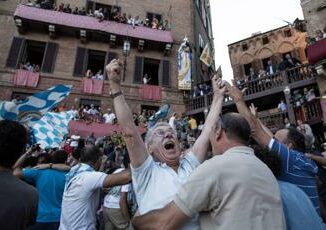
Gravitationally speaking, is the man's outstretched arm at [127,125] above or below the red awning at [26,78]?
below

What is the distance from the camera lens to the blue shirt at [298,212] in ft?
6.27

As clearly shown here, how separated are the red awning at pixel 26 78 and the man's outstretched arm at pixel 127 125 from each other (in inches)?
624

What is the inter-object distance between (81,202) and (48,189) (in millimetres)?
849

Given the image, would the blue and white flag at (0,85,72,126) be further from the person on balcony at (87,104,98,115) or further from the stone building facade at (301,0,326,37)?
the stone building facade at (301,0,326,37)

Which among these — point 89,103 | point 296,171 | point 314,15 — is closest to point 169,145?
point 296,171

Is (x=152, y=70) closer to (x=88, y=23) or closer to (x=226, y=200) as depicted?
(x=88, y=23)

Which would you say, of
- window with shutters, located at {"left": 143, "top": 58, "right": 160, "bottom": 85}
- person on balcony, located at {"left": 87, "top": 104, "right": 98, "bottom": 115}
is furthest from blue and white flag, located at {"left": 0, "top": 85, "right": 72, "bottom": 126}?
window with shutters, located at {"left": 143, "top": 58, "right": 160, "bottom": 85}

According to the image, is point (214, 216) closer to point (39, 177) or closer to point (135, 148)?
point (135, 148)

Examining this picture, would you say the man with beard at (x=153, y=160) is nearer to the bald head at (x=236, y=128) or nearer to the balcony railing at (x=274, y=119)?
the bald head at (x=236, y=128)

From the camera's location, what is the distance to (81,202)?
3174 millimetres

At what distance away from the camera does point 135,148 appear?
206 centimetres

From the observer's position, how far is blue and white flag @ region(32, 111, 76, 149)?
24.3 ft

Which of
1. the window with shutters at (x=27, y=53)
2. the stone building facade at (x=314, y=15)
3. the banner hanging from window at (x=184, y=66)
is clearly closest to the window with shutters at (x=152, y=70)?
the banner hanging from window at (x=184, y=66)

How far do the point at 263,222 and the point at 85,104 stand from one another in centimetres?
1661
